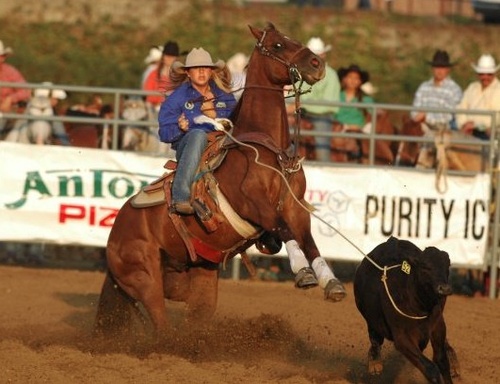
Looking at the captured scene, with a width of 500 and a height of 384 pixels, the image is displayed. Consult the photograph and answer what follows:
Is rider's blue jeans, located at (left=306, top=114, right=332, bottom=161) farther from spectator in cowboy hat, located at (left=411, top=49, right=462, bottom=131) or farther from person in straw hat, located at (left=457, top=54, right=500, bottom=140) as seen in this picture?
person in straw hat, located at (left=457, top=54, right=500, bottom=140)

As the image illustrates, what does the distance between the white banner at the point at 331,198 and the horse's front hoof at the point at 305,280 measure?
4958 mm

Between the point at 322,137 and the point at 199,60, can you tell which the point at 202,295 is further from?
the point at 322,137

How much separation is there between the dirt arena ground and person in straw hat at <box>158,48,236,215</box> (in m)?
1.19

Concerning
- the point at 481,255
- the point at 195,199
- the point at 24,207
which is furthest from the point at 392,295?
the point at 24,207

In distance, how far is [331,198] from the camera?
45.1 ft

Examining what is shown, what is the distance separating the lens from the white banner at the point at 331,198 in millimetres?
13703

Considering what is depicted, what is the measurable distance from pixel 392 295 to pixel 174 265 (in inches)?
90.0

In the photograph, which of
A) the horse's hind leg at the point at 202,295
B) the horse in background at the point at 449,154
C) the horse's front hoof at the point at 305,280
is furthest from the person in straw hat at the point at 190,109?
the horse in background at the point at 449,154

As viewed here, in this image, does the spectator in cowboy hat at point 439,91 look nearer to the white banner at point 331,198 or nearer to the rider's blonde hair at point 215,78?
the white banner at point 331,198

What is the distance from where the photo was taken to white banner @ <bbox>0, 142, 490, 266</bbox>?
539 inches

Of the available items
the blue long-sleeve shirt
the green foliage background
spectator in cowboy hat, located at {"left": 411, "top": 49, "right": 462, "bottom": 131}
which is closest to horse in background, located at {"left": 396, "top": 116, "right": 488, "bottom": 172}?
spectator in cowboy hat, located at {"left": 411, "top": 49, "right": 462, "bottom": 131}

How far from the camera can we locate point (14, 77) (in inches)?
606

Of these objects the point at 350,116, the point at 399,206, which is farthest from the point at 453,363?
the point at 350,116

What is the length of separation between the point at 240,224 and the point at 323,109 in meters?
5.33
